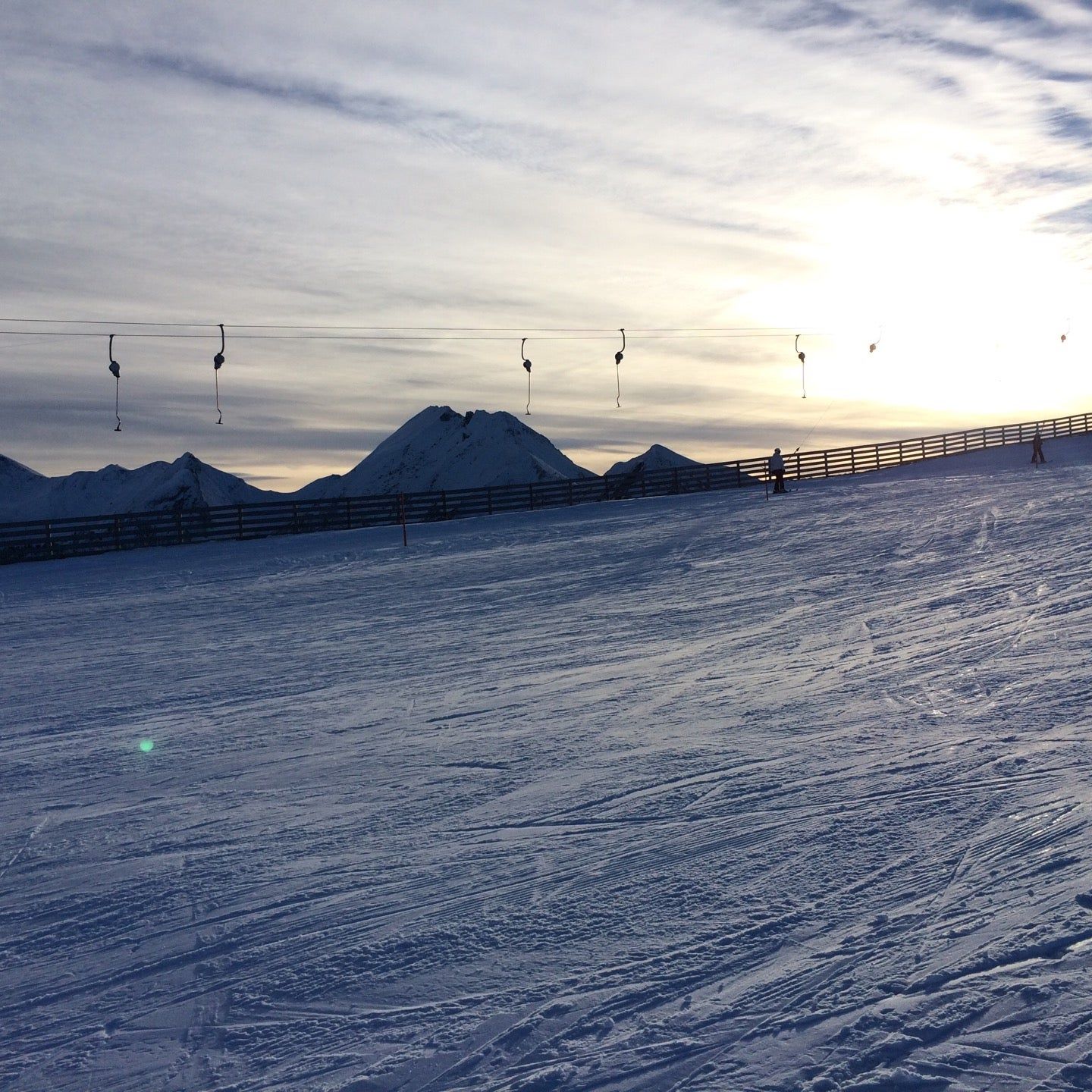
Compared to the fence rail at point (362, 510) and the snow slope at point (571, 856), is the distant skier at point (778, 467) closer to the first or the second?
the fence rail at point (362, 510)

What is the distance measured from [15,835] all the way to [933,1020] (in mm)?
5947

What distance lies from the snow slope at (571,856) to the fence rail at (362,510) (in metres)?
19.4

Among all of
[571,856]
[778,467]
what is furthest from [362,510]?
[571,856]

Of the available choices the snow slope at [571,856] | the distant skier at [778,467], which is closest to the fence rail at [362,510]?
the distant skier at [778,467]

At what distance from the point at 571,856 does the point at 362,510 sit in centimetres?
3146

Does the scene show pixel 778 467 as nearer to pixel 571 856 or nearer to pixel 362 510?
pixel 362 510

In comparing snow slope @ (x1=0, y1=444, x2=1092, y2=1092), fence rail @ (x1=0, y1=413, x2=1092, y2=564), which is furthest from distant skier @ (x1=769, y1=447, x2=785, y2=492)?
snow slope @ (x1=0, y1=444, x2=1092, y2=1092)

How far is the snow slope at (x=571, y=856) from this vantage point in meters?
4.17

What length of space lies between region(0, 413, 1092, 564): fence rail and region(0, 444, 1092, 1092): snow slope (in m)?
19.4

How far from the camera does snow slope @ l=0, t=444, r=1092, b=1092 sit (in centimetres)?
417

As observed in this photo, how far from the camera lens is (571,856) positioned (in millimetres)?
6094

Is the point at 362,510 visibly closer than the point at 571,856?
No

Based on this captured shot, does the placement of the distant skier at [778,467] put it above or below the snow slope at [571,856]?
above

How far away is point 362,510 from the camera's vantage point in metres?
36.7
